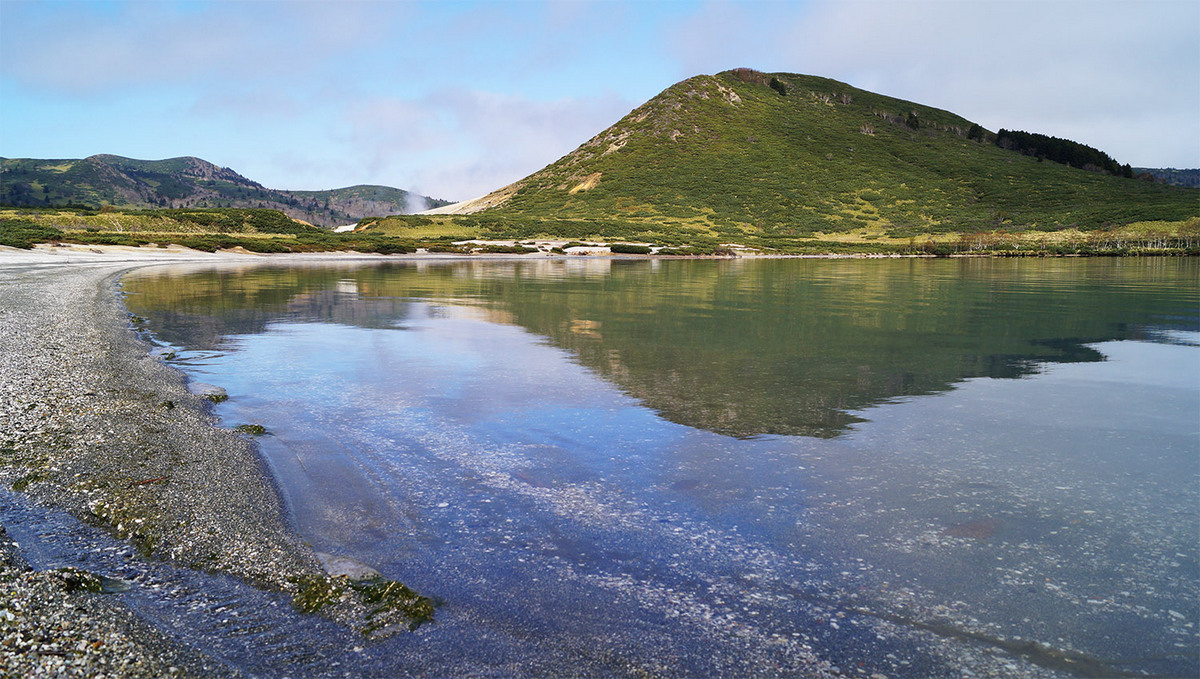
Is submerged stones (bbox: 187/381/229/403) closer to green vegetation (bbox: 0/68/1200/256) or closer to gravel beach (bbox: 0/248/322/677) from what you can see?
gravel beach (bbox: 0/248/322/677)

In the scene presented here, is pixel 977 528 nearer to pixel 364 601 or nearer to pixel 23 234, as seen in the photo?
pixel 364 601

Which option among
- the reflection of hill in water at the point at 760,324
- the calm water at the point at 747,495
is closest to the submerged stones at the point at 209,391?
the calm water at the point at 747,495

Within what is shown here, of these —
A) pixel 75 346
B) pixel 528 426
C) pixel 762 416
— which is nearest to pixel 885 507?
pixel 762 416

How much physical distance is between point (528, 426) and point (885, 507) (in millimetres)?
4314

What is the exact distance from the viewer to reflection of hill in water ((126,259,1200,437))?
10.7 m

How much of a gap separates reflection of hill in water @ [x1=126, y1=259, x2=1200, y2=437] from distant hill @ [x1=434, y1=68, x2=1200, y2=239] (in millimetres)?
81910

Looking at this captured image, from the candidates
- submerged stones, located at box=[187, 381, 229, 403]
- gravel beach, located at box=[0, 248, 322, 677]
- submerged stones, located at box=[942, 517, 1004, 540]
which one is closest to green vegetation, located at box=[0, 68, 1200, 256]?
gravel beach, located at box=[0, 248, 322, 677]

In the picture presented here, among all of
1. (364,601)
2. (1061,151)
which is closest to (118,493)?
(364,601)

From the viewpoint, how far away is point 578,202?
14225 centimetres

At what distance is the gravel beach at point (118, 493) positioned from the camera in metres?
3.89

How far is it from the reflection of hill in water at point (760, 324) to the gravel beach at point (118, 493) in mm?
4584

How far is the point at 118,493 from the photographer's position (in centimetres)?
610

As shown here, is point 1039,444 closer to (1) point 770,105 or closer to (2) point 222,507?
(2) point 222,507

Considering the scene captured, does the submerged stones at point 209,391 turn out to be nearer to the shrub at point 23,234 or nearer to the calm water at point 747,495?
the calm water at point 747,495
